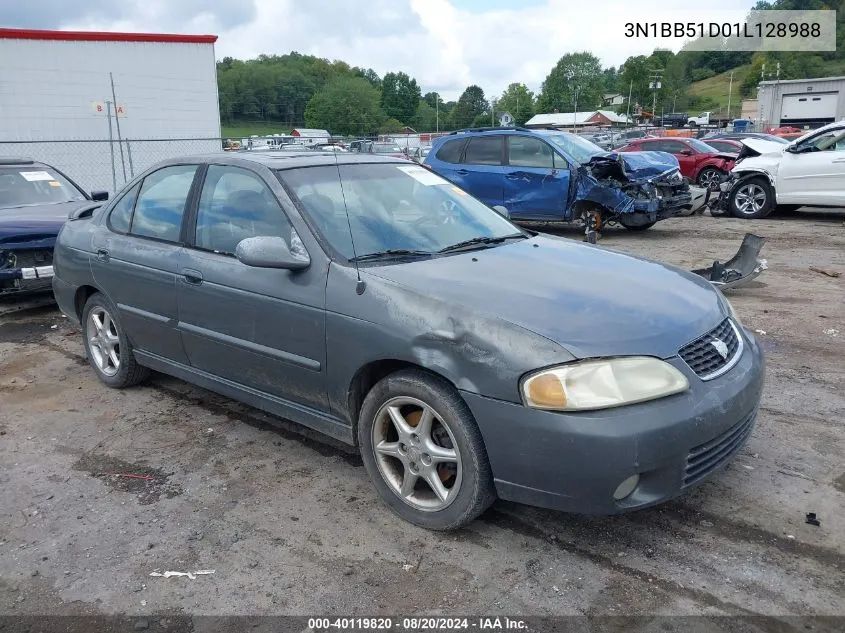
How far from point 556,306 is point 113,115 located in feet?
71.0

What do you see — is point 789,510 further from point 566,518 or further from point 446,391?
point 446,391

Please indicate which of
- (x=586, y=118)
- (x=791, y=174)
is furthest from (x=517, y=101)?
(x=791, y=174)

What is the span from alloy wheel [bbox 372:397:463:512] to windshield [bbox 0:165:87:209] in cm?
661

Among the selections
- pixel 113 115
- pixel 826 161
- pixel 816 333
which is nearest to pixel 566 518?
pixel 816 333

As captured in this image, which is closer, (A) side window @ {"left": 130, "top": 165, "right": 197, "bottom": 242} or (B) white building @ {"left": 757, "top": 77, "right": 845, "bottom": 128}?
(A) side window @ {"left": 130, "top": 165, "right": 197, "bottom": 242}

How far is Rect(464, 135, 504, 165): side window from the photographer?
11.4 m

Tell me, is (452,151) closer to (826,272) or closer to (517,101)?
(826,272)

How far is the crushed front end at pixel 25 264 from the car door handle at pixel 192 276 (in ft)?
12.3

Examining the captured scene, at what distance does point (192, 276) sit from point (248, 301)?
0.54 metres

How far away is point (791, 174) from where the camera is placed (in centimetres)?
1223

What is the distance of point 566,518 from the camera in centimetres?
325

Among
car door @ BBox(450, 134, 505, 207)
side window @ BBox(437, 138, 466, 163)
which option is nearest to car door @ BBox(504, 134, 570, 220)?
car door @ BBox(450, 134, 505, 207)

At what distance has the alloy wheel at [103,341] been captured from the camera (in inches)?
198

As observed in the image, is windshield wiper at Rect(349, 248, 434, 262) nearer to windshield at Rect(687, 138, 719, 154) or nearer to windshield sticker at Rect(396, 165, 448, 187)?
windshield sticker at Rect(396, 165, 448, 187)
